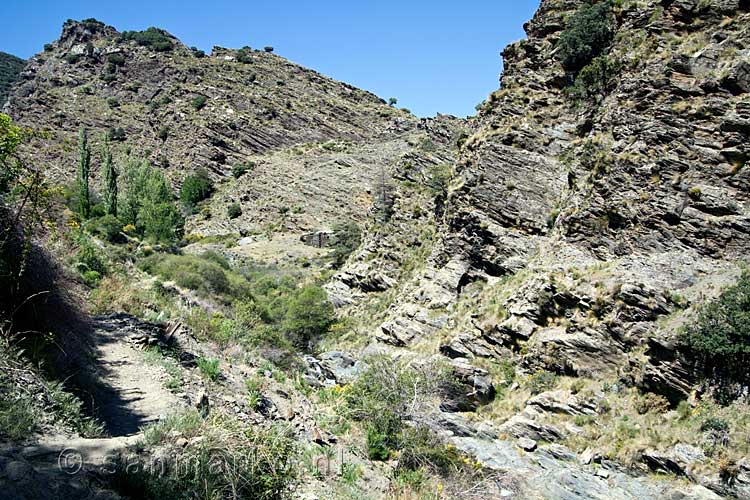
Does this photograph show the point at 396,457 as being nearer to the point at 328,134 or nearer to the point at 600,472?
the point at 600,472

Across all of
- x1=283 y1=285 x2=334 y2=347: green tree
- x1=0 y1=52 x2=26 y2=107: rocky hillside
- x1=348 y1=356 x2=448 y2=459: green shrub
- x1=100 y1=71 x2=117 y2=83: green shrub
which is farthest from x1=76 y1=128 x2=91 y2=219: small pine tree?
x1=0 y1=52 x2=26 y2=107: rocky hillside

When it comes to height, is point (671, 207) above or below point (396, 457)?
above

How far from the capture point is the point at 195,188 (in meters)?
60.1

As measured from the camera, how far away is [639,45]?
755 inches

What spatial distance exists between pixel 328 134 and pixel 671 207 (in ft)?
194

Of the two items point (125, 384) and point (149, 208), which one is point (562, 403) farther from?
point (149, 208)

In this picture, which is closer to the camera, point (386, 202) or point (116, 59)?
point (386, 202)

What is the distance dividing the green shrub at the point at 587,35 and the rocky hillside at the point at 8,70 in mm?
107351

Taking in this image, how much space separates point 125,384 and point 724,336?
1298 cm

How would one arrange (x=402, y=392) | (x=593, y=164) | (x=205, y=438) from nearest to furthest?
(x=205, y=438) → (x=402, y=392) → (x=593, y=164)

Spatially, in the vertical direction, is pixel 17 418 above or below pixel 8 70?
below

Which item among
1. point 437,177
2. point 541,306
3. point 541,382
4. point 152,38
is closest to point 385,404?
point 541,382

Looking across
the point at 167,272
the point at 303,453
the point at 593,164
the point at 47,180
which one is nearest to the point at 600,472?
the point at 303,453

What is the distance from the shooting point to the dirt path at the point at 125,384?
686cm
